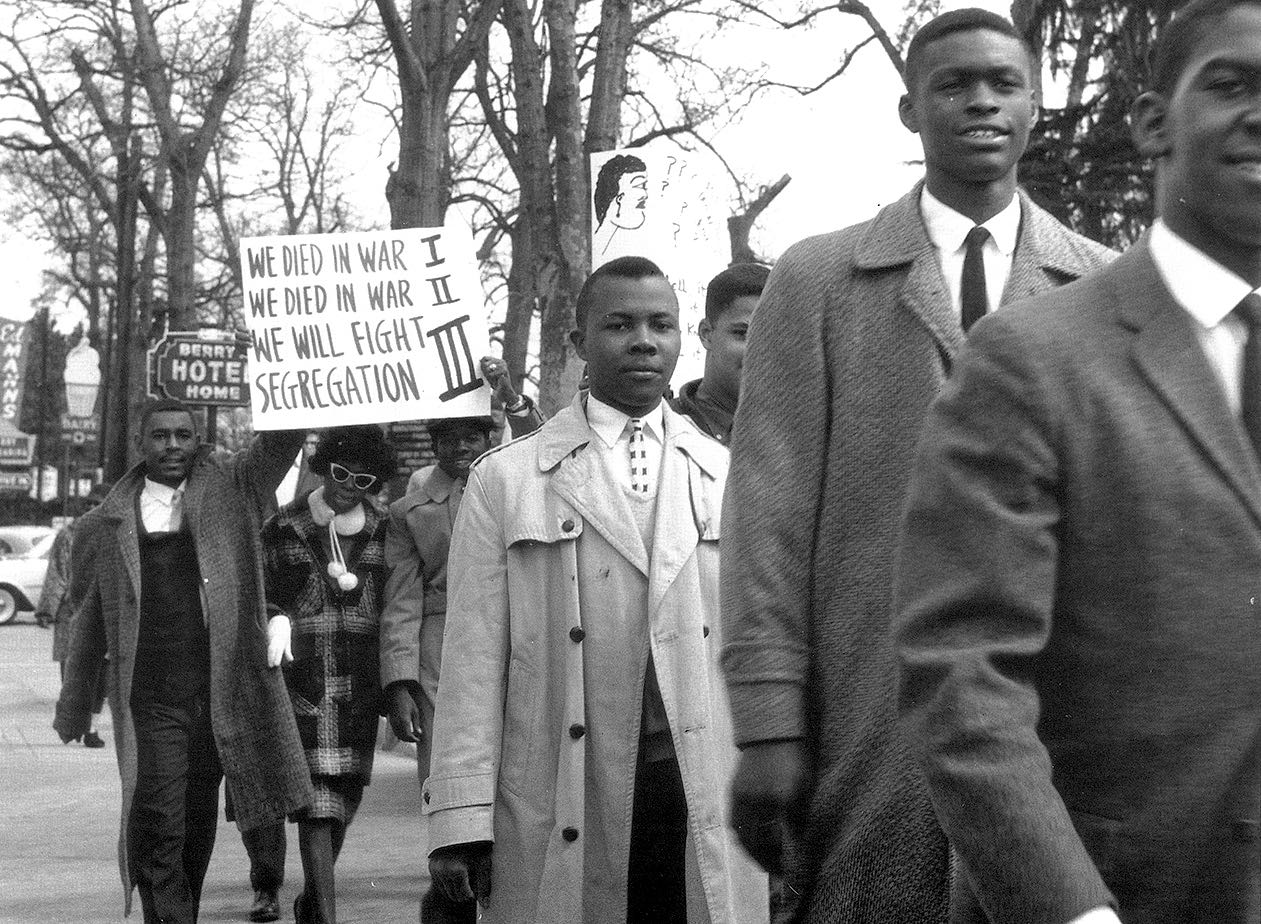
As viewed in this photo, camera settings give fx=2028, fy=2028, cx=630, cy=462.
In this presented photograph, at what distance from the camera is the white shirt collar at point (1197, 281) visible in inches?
80.0

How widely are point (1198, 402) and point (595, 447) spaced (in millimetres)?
2541

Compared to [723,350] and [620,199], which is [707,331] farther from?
[620,199]

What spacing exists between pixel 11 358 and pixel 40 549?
1846 centimetres

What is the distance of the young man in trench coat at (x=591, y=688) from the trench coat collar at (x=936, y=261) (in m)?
1.41

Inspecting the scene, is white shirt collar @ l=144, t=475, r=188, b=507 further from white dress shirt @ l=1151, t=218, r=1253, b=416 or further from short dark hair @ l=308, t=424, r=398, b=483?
white dress shirt @ l=1151, t=218, r=1253, b=416

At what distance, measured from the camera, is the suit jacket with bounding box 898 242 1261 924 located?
1.92 meters

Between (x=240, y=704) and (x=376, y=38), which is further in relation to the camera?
(x=376, y=38)

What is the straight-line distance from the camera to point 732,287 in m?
5.80

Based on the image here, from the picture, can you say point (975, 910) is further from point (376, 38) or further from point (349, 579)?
point (376, 38)

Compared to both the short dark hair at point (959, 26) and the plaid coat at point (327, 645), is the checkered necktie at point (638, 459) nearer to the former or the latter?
the short dark hair at point (959, 26)

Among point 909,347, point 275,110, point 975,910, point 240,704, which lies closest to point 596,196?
point 240,704

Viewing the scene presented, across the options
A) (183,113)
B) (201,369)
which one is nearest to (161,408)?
(201,369)

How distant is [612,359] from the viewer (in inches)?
175

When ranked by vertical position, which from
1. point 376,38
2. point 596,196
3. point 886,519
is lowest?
point 886,519
